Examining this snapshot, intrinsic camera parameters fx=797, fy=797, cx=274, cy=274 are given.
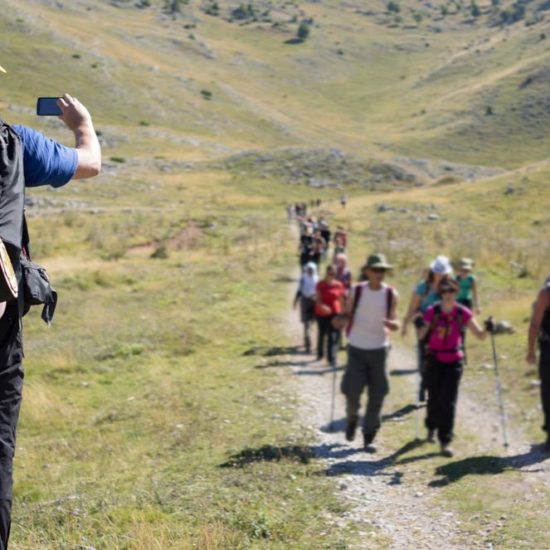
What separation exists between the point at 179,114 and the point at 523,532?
321ft

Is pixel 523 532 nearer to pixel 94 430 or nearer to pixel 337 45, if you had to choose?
pixel 94 430

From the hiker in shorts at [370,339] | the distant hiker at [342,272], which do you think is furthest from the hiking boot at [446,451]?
the distant hiker at [342,272]

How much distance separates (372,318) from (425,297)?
2.33 metres

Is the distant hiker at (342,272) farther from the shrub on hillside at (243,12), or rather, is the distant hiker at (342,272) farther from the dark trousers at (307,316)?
the shrub on hillside at (243,12)

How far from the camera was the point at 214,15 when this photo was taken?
181875mm

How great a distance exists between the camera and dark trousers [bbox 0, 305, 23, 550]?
335 centimetres

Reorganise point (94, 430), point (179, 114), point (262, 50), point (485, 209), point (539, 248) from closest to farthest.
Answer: point (94, 430) < point (539, 248) < point (485, 209) < point (179, 114) < point (262, 50)

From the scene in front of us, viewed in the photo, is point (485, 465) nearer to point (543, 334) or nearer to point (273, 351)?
point (543, 334)

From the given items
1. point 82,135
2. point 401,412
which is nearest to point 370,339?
point 401,412

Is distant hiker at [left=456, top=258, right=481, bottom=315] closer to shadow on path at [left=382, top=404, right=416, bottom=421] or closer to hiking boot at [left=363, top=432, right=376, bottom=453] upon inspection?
shadow on path at [left=382, top=404, right=416, bottom=421]

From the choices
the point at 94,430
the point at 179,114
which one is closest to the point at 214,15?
the point at 179,114

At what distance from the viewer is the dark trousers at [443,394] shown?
8.50m

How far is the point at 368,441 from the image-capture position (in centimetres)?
858

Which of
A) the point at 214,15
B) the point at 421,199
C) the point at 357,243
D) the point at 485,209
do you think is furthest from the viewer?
the point at 214,15
